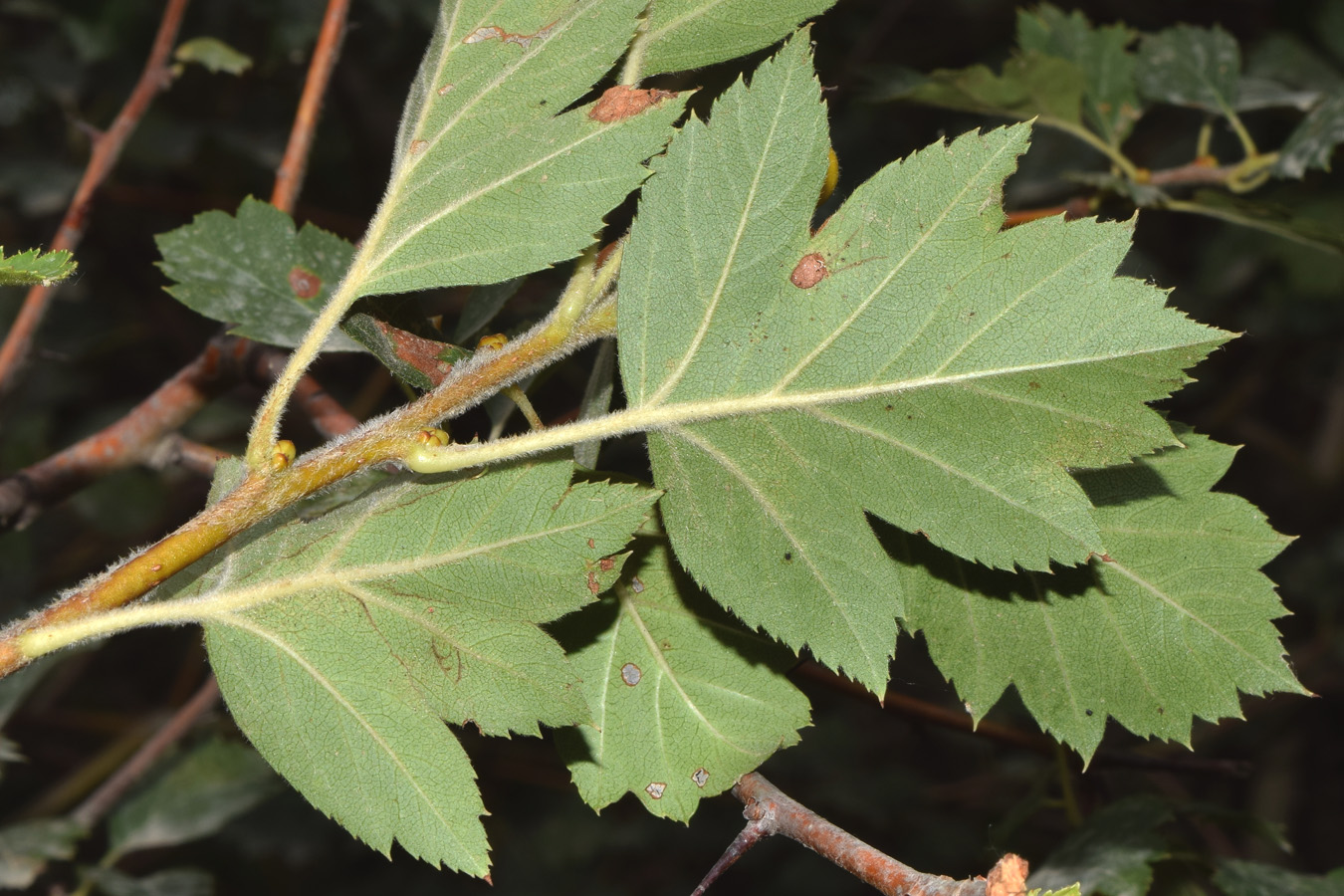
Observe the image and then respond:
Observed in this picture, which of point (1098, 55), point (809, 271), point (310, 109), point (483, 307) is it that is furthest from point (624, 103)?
point (1098, 55)

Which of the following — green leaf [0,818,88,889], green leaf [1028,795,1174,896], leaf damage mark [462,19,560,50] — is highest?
leaf damage mark [462,19,560,50]

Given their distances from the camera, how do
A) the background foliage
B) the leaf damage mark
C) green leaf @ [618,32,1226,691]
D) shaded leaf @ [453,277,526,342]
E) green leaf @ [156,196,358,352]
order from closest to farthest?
green leaf @ [618,32,1226,691] → the leaf damage mark → shaded leaf @ [453,277,526,342] → green leaf @ [156,196,358,352] → the background foliage

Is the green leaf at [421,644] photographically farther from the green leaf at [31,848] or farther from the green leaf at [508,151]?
the green leaf at [31,848]

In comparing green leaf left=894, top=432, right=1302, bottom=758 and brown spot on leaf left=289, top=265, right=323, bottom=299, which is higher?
brown spot on leaf left=289, top=265, right=323, bottom=299

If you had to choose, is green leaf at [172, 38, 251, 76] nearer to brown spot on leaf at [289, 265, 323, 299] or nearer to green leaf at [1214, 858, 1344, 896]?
brown spot on leaf at [289, 265, 323, 299]

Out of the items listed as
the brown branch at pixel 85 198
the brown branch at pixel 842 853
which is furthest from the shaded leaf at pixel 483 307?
the brown branch at pixel 85 198

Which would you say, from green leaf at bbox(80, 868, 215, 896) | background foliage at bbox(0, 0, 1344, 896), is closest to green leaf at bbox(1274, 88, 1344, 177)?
background foliage at bbox(0, 0, 1344, 896)
